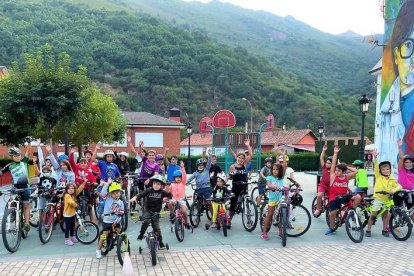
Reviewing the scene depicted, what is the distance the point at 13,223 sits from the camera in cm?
762

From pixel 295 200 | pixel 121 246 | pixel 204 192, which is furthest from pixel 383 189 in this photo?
pixel 121 246

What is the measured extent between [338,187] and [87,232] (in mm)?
5358

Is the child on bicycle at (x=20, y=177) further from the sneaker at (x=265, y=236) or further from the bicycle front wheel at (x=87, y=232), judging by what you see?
the sneaker at (x=265, y=236)

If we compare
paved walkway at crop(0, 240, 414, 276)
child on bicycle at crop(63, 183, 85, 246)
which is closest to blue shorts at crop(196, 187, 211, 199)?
paved walkway at crop(0, 240, 414, 276)

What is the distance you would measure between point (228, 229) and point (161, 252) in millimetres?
2310

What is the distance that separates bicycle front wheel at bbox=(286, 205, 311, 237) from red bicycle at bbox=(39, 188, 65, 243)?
4.82 metres

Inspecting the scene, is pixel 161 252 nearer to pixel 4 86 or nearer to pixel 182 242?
pixel 182 242

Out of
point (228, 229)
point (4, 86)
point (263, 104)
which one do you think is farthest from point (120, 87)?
point (228, 229)

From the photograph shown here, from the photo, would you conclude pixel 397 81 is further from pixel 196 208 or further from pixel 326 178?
pixel 196 208

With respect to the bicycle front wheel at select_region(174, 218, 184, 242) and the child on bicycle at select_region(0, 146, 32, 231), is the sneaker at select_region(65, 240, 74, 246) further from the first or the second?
the bicycle front wheel at select_region(174, 218, 184, 242)

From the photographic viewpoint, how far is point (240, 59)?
98312mm

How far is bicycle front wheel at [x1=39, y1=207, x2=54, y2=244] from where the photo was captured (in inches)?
311

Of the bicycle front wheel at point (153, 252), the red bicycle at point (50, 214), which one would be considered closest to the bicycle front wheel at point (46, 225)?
the red bicycle at point (50, 214)

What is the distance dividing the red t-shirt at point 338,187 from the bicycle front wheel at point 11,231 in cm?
641
